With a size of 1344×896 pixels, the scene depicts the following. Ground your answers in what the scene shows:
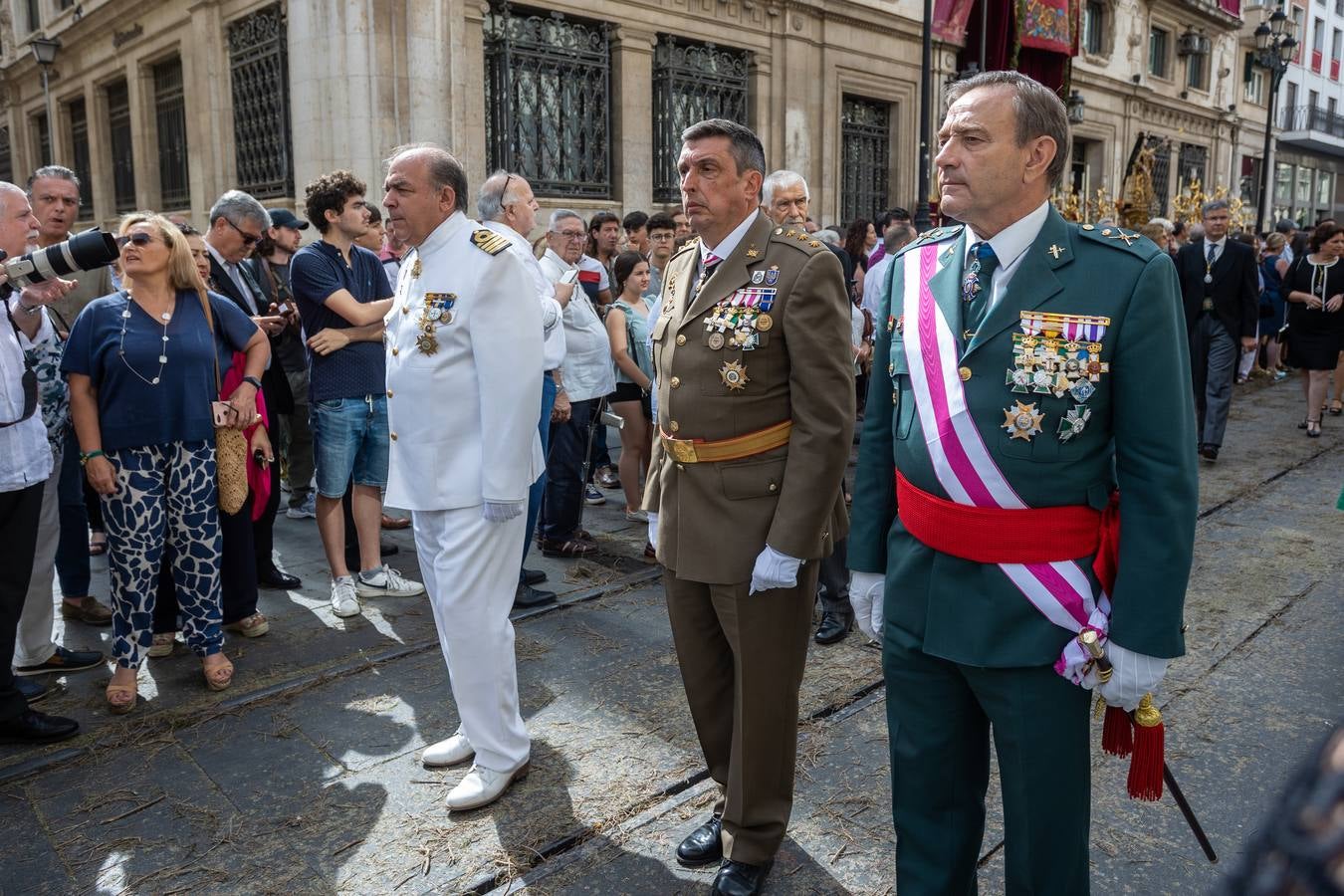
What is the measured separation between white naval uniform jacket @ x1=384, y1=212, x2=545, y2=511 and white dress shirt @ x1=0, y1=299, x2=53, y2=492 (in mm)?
1542

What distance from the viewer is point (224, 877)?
2.88m

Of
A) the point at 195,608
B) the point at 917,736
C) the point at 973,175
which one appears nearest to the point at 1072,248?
the point at 973,175

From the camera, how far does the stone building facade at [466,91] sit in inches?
406

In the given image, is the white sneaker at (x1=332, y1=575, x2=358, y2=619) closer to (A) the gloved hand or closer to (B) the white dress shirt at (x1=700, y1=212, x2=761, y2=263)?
(B) the white dress shirt at (x1=700, y1=212, x2=761, y2=263)

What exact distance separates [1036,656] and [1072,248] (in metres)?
0.83

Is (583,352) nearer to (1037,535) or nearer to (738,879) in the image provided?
(738,879)

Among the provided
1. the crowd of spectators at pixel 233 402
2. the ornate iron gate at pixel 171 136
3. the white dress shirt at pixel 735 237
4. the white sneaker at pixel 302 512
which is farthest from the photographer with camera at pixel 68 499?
the ornate iron gate at pixel 171 136

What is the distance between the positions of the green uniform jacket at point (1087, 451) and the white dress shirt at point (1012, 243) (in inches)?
0.7

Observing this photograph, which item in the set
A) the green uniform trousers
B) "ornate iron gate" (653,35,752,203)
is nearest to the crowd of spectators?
the green uniform trousers

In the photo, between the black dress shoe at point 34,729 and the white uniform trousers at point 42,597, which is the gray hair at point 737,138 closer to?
the black dress shoe at point 34,729

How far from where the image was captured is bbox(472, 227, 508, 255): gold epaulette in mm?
3209

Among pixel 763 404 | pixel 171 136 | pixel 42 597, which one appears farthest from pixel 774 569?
pixel 171 136

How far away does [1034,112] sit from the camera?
6.60 feet

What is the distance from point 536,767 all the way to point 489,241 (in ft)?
5.93
